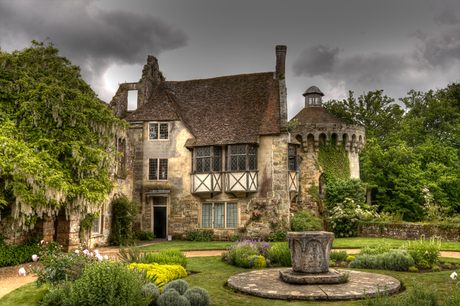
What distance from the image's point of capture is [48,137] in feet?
43.4

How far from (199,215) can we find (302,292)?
1499 centimetres

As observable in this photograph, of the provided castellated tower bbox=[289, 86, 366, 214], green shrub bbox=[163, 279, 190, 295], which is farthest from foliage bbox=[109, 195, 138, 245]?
green shrub bbox=[163, 279, 190, 295]

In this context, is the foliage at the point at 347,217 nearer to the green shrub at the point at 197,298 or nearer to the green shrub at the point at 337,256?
the green shrub at the point at 337,256

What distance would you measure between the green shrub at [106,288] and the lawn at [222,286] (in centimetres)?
165

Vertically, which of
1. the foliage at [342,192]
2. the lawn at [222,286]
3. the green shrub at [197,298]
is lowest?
the lawn at [222,286]

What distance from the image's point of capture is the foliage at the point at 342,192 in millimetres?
24959

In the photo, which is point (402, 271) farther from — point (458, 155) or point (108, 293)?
point (458, 155)

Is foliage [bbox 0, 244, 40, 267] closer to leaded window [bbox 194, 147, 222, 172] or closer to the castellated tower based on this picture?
leaded window [bbox 194, 147, 222, 172]

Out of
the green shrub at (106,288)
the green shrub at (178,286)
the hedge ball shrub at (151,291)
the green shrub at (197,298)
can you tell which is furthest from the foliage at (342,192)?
the green shrub at (106,288)

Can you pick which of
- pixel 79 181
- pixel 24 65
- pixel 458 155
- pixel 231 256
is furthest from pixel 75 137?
pixel 458 155

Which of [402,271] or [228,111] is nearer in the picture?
[402,271]

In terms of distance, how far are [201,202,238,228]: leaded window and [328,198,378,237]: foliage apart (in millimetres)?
6332

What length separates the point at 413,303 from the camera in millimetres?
5832

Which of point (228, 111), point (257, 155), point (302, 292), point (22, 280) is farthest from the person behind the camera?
point (228, 111)
